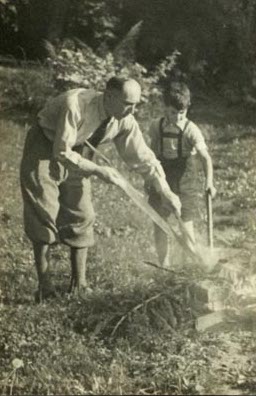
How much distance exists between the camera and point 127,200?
11.5 feet

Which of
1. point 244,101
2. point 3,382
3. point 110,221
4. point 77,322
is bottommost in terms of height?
point 3,382

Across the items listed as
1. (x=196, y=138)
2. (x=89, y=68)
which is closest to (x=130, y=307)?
(x=196, y=138)

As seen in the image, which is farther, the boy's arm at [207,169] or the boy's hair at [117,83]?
the boy's arm at [207,169]

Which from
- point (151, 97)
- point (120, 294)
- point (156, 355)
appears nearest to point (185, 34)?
point (151, 97)

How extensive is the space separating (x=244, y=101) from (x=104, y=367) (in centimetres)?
132

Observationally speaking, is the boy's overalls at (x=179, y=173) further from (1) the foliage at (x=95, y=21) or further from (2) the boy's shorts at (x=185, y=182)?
(1) the foliage at (x=95, y=21)

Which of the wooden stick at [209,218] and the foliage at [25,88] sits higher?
the foliage at [25,88]

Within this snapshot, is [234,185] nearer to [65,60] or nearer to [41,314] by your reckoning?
[65,60]

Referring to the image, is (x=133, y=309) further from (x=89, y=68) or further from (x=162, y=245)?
(x=89, y=68)

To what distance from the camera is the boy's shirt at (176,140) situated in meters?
3.21

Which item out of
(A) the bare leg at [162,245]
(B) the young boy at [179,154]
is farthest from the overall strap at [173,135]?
(A) the bare leg at [162,245]

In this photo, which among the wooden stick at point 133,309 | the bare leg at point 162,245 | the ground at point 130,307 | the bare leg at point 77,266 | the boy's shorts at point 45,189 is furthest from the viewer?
the bare leg at point 162,245

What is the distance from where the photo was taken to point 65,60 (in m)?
3.31

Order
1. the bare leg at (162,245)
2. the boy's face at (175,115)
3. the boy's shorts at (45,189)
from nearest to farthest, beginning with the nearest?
the boy's shorts at (45,189) → the bare leg at (162,245) → the boy's face at (175,115)
